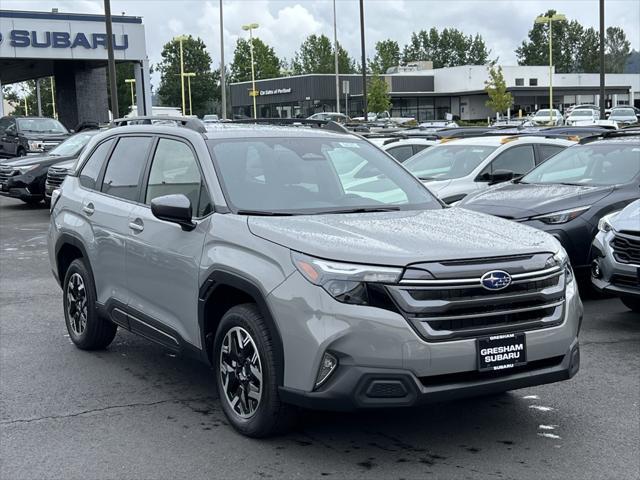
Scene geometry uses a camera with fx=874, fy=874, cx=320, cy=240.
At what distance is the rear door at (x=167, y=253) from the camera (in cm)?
529

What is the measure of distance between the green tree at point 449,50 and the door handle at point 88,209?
149598mm

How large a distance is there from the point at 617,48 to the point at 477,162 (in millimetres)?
150680

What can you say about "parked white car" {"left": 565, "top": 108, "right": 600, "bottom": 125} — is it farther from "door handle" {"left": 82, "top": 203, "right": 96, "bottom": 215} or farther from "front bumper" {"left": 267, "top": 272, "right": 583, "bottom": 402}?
"front bumper" {"left": 267, "top": 272, "right": 583, "bottom": 402}

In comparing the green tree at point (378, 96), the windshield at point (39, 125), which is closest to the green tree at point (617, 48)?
the green tree at point (378, 96)

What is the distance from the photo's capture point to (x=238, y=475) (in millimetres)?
4422

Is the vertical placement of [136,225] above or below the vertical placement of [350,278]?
above

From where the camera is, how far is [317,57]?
123 metres

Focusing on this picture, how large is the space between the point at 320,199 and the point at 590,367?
2.53 m

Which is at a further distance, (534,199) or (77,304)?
(534,199)

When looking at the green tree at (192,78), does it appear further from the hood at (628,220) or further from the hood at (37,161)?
the hood at (628,220)

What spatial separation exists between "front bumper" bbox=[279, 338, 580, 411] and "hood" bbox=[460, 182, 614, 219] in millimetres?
4670

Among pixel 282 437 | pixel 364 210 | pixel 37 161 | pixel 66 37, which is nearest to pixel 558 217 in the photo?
pixel 364 210

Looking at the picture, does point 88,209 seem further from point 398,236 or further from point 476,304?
point 476,304

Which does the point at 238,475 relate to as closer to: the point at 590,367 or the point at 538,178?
the point at 590,367
